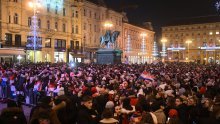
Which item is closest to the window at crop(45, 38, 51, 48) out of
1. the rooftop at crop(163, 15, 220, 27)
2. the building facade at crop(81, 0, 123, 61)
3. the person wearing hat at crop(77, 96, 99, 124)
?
the building facade at crop(81, 0, 123, 61)

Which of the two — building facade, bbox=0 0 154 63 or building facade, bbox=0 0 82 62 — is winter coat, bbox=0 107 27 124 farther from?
building facade, bbox=0 0 82 62

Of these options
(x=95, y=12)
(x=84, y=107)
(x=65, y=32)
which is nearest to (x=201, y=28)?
(x=95, y=12)

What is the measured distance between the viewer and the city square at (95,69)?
760 cm

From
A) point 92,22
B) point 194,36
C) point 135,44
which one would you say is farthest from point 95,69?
point 194,36

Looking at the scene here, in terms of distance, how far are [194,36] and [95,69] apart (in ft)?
357

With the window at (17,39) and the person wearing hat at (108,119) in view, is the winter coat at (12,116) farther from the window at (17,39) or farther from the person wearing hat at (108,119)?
the window at (17,39)

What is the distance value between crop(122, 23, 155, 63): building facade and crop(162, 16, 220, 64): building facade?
499 inches

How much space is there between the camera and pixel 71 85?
13820 mm

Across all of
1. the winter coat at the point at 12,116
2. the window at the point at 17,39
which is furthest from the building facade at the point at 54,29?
the winter coat at the point at 12,116

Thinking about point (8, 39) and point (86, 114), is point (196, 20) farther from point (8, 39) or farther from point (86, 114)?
point (86, 114)

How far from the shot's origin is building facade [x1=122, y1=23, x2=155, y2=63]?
91150 mm

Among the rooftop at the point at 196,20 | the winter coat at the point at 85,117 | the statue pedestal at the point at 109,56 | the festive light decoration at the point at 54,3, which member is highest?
the rooftop at the point at 196,20

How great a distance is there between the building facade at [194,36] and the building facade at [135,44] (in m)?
12.7

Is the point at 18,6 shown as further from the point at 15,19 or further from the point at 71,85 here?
the point at 71,85
